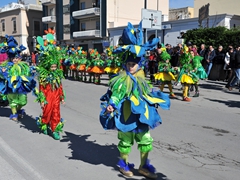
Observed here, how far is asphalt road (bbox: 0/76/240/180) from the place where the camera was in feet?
14.0

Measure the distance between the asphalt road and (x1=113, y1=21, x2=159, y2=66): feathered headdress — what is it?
1.69 m

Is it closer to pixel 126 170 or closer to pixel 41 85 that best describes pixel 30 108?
pixel 41 85

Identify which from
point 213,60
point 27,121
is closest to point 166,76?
point 27,121

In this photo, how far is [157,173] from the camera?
13.8 ft

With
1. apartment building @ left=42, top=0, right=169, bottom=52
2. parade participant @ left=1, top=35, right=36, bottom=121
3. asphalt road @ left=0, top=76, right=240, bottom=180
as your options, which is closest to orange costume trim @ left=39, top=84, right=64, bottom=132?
asphalt road @ left=0, top=76, right=240, bottom=180

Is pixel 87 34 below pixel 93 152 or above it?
above

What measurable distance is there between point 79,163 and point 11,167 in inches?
41.5

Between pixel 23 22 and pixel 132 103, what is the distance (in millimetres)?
48127

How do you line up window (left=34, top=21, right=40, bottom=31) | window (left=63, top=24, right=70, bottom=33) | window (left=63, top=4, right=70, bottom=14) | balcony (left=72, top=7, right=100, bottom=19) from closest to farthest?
balcony (left=72, top=7, right=100, bottom=19) < window (left=63, top=4, right=70, bottom=14) < window (left=63, top=24, right=70, bottom=33) < window (left=34, top=21, right=40, bottom=31)

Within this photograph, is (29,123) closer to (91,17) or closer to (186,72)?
(186,72)

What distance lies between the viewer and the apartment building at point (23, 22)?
47625 millimetres

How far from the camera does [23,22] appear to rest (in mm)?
47594

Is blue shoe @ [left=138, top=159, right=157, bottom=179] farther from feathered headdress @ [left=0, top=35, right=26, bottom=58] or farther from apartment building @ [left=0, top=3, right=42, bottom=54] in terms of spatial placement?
apartment building @ [left=0, top=3, right=42, bottom=54]

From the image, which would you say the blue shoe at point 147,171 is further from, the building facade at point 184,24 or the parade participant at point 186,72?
the building facade at point 184,24
